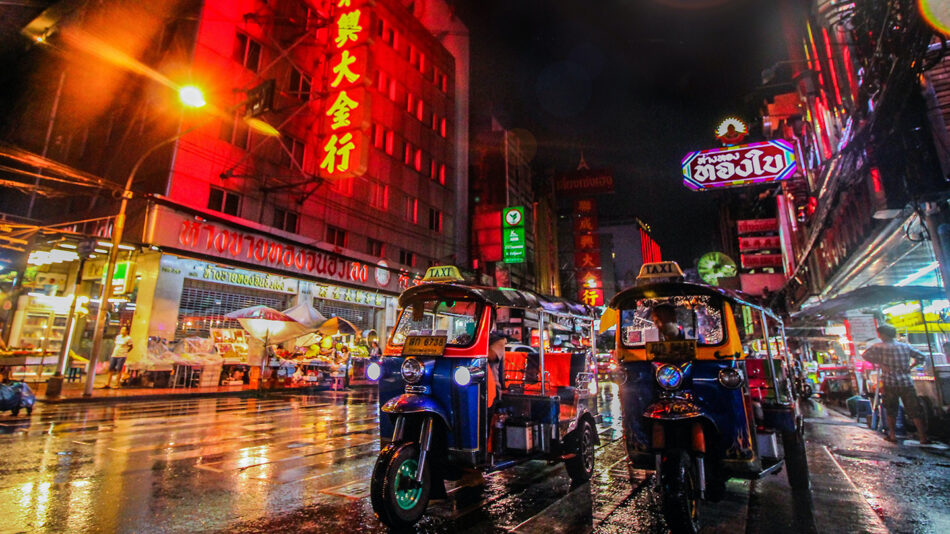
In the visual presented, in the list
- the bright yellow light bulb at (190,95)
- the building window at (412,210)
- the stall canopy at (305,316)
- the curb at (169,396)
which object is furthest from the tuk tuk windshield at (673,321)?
the building window at (412,210)

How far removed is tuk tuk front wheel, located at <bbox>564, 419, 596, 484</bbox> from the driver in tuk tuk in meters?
1.87

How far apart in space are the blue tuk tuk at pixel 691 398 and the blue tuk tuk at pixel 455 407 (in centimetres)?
103

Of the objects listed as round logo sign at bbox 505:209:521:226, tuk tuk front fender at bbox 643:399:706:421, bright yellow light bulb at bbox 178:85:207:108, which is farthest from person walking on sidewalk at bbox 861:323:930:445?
round logo sign at bbox 505:209:521:226

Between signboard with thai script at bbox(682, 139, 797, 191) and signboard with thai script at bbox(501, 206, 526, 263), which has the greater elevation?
signboard with thai script at bbox(501, 206, 526, 263)

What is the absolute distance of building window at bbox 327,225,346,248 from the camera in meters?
24.1

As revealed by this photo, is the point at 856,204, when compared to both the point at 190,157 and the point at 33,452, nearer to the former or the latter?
the point at 33,452

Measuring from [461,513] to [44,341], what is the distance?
26.2 m

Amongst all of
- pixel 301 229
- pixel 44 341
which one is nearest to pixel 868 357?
pixel 301 229

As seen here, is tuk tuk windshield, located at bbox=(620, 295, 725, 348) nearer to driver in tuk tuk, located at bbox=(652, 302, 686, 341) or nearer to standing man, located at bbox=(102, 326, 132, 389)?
driver in tuk tuk, located at bbox=(652, 302, 686, 341)

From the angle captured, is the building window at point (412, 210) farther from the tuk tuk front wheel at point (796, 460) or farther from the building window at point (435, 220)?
the tuk tuk front wheel at point (796, 460)

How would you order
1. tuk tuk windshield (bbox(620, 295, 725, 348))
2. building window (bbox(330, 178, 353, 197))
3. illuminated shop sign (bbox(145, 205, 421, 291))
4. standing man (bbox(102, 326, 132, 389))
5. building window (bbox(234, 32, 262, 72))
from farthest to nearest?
1. building window (bbox(330, 178, 353, 197))
2. building window (bbox(234, 32, 262, 72))
3. illuminated shop sign (bbox(145, 205, 421, 291))
4. standing man (bbox(102, 326, 132, 389))
5. tuk tuk windshield (bbox(620, 295, 725, 348))

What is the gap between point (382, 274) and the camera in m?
26.5

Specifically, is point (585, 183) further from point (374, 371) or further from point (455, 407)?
point (455, 407)

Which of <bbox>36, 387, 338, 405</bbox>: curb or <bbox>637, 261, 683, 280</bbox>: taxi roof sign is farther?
<bbox>36, 387, 338, 405</bbox>: curb
